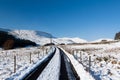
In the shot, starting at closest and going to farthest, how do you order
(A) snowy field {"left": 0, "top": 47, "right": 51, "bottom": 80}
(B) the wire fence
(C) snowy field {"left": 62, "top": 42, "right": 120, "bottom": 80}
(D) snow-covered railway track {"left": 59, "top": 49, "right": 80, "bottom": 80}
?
(D) snow-covered railway track {"left": 59, "top": 49, "right": 80, "bottom": 80}
(C) snowy field {"left": 62, "top": 42, "right": 120, "bottom": 80}
(A) snowy field {"left": 0, "top": 47, "right": 51, "bottom": 80}
(B) the wire fence

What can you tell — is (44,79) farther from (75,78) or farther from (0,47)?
(0,47)

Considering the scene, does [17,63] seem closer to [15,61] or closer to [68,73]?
[15,61]

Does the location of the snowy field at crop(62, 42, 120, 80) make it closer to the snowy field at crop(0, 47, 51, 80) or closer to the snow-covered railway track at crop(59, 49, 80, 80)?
the snow-covered railway track at crop(59, 49, 80, 80)

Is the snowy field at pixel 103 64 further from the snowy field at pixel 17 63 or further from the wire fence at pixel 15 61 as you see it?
the wire fence at pixel 15 61

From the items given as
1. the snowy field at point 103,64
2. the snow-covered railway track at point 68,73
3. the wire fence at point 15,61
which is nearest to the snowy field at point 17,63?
the wire fence at point 15,61

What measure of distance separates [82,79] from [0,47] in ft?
277

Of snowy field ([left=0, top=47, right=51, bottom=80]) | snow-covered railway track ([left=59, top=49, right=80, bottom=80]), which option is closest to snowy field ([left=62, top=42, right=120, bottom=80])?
snow-covered railway track ([left=59, top=49, right=80, bottom=80])

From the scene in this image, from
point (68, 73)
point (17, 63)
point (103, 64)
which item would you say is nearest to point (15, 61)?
point (17, 63)

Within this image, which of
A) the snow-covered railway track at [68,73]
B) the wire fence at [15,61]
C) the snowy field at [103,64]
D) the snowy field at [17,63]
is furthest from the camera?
the wire fence at [15,61]

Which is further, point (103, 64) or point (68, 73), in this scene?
point (103, 64)

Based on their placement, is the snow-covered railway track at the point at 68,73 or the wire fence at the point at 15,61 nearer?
the snow-covered railway track at the point at 68,73

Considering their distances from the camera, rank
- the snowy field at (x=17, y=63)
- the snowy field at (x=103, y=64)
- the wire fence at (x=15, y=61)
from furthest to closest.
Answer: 1. the wire fence at (x=15, y=61)
2. the snowy field at (x=17, y=63)
3. the snowy field at (x=103, y=64)

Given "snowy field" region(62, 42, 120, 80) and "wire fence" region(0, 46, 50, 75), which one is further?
"wire fence" region(0, 46, 50, 75)

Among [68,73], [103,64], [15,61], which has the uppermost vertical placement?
[15,61]
